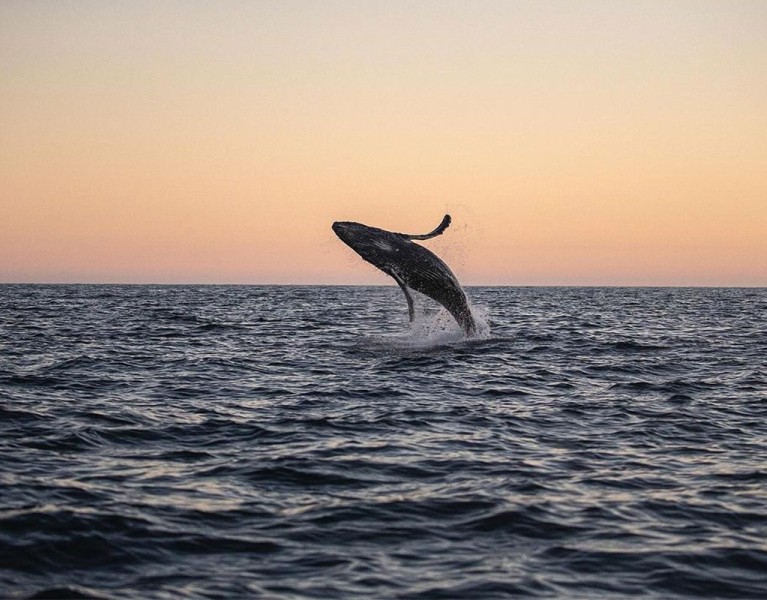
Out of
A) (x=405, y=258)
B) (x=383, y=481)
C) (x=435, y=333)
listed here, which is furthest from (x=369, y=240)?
(x=383, y=481)

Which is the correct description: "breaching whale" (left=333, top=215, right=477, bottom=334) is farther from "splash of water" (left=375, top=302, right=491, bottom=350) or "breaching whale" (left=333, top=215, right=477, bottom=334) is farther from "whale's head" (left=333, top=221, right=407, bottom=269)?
"splash of water" (left=375, top=302, right=491, bottom=350)

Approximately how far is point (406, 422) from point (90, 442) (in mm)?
4708

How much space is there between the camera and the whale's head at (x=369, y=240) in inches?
684

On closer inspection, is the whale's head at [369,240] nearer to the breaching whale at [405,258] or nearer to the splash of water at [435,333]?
the breaching whale at [405,258]

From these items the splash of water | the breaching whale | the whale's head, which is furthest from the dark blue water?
the splash of water

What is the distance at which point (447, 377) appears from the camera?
57.8ft

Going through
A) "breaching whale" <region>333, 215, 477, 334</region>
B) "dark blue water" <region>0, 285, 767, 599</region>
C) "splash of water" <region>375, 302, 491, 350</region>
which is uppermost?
"breaching whale" <region>333, 215, 477, 334</region>

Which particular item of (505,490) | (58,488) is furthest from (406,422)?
(58,488)

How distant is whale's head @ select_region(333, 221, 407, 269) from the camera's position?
57.0ft

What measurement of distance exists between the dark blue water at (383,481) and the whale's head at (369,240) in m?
2.68

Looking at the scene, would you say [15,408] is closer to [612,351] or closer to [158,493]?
[158,493]

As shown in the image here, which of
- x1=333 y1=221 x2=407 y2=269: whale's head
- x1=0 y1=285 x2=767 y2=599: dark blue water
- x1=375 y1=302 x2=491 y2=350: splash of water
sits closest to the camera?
→ x1=0 y1=285 x2=767 y2=599: dark blue water

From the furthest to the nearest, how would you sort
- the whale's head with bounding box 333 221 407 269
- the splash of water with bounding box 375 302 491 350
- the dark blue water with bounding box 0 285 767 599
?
the splash of water with bounding box 375 302 491 350 < the whale's head with bounding box 333 221 407 269 < the dark blue water with bounding box 0 285 767 599

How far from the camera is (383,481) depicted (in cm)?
938
